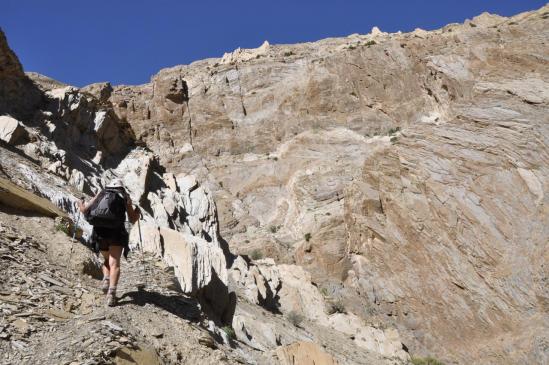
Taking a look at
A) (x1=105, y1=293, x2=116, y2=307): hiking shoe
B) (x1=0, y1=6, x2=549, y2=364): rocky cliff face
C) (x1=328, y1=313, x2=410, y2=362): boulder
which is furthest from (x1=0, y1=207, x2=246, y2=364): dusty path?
(x1=328, y1=313, x2=410, y2=362): boulder

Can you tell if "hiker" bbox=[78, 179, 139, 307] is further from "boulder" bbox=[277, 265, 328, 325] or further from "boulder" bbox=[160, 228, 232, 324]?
"boulder" bbox=[277, 265, 328, 325]

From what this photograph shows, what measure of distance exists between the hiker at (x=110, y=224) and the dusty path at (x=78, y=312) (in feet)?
1.44

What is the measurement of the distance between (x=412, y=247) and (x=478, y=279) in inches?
154

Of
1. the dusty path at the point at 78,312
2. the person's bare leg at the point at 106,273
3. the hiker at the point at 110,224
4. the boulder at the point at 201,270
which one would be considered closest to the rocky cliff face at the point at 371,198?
the boulder at the point at 201,270

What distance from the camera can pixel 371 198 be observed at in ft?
110

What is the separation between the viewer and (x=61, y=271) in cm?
809

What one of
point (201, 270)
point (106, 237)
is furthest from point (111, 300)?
point (201, 270)

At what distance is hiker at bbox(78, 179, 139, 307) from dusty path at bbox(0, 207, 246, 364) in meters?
0.44

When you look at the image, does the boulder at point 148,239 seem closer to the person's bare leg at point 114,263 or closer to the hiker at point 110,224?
the hiker at point 110,224

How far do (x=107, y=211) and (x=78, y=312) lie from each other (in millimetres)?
1344

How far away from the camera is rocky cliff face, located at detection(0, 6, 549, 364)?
20528mm

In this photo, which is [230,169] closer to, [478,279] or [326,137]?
[326,137]

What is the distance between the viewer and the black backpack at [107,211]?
7430 millimetres

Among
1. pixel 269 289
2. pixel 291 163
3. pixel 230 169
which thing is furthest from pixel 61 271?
pixel 230 169
